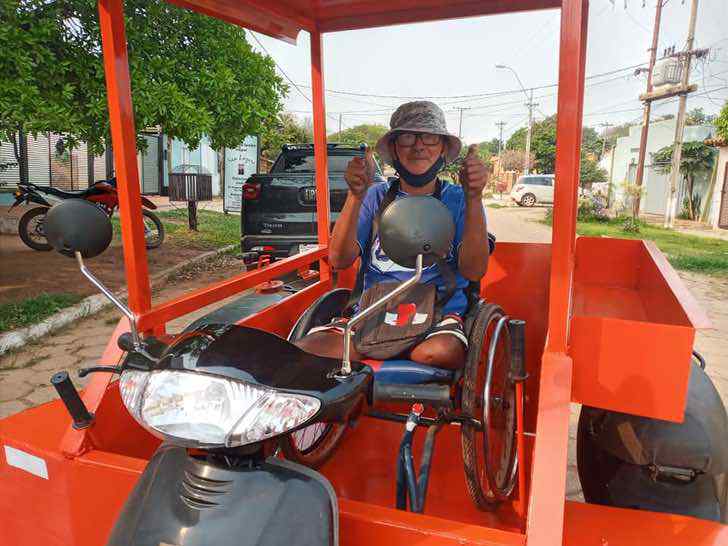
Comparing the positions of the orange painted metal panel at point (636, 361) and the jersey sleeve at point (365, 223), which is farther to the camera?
the jersey sleeve at point (365, 223)

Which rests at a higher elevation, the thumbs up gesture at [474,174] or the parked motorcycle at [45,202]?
the thumbs up gesture at [474,174]

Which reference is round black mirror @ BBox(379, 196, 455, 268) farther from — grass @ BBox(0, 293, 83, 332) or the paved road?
grass @ BBox(0, 293, 83, 332)

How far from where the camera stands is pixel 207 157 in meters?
22.1

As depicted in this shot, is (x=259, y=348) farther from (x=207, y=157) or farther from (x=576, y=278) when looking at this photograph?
(x=207, y=157)

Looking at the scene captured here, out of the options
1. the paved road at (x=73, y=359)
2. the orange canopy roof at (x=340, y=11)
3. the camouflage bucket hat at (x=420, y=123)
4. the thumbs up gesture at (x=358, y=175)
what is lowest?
the paved road at (x=73, y=359)

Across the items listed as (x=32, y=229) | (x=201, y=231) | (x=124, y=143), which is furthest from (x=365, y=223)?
(x=201, y=231)

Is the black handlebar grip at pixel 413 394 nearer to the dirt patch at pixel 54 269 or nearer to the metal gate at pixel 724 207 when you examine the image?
the dirt patch at pixel 54 269

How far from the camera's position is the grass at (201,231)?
9.70 m

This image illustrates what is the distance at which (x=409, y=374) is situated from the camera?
1.79 metres

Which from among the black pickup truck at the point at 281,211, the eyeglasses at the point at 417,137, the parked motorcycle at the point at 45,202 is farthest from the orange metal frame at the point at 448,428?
the parked motorcycle at the point at 45,202

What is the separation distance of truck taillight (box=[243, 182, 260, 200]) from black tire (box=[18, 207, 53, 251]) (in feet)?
11.6

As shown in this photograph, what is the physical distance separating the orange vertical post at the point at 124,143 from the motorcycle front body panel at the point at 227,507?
2.93 ft

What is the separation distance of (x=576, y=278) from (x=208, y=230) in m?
9.17

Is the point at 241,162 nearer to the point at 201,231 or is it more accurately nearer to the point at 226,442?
the point at 201,231
